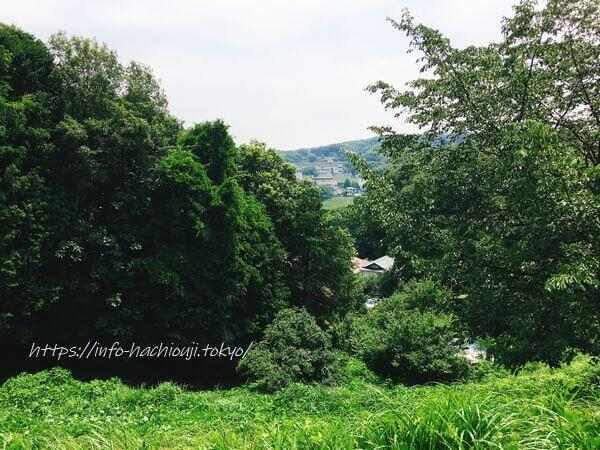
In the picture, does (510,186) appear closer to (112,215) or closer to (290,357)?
(290,357)

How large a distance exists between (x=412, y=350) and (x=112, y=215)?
11.4m

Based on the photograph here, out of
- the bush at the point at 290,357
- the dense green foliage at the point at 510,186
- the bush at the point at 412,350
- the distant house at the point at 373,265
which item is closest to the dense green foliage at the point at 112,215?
the bush at the point at 290,357

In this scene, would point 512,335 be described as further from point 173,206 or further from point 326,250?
point 326,250

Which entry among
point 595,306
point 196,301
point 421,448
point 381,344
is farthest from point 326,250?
point 421,448

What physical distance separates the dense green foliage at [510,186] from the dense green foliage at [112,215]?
8757 millimetres

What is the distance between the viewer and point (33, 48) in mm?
13898

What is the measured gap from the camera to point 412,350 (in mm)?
16797

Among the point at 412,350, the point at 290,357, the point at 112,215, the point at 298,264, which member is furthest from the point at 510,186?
the point at 298,264

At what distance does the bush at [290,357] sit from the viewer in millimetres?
13758

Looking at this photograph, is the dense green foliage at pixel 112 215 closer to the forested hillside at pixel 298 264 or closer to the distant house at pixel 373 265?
the forested hillside at pixel 298 264

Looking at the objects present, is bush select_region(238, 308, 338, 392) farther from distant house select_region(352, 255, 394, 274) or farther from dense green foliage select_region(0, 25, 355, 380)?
distant house select_region(352, 255, 394, 274)

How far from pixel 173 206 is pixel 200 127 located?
3737mm

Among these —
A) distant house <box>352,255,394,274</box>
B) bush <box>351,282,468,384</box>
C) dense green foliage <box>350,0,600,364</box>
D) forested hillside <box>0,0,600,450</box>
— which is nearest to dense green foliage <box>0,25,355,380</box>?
forested hillside <box>0,0,600,450</box>

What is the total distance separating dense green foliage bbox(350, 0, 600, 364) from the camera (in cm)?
567
